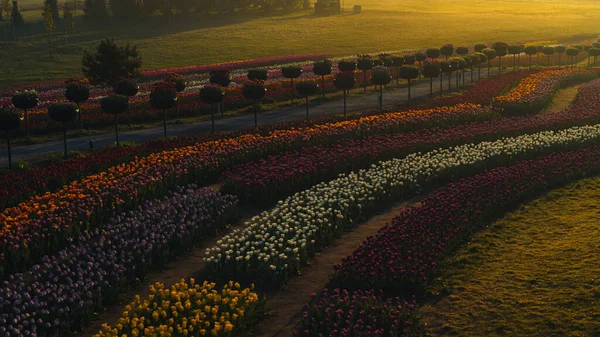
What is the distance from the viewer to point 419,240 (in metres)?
18.2

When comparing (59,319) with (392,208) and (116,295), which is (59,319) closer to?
(116,295)

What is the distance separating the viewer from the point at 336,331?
13.5 metres

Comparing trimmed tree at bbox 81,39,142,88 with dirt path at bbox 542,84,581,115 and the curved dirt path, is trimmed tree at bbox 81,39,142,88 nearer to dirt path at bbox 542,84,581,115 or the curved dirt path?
dirt path at bbox 542,84,581,115

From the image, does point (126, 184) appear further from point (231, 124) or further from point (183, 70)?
point (183, 70)

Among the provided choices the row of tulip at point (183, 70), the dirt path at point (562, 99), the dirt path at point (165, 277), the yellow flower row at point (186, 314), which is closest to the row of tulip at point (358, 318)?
the yellow flower row at point (186, 314)

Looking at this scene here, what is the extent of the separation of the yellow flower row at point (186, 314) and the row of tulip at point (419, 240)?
127cm

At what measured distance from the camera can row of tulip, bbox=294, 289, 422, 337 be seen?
13789 mm

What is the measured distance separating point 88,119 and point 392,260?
27.7 metres

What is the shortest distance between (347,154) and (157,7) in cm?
9815

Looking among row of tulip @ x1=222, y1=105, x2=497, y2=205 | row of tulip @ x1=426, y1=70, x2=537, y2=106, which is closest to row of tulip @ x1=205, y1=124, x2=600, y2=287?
row of tulip @ x1=222, y1=105, x2=497, y2=205

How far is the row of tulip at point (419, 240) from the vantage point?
1427 centimetres

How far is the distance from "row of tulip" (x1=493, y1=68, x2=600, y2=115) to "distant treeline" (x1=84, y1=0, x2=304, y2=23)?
73.8 meters

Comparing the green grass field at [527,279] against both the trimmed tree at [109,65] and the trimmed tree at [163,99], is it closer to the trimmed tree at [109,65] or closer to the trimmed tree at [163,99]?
the trimmed tree at [163,99]

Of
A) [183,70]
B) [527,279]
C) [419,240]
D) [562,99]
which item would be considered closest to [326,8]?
[183,70]
